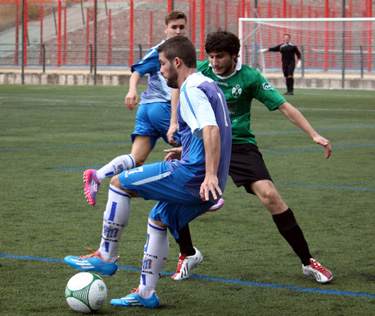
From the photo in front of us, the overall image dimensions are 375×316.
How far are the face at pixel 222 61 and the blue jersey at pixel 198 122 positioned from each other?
0.85 m

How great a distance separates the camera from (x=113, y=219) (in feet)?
14.7

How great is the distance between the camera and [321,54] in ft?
114

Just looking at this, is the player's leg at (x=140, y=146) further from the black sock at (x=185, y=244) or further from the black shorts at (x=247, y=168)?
the black shorts at (x=247, y=168)

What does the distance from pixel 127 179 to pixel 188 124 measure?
0.50 m

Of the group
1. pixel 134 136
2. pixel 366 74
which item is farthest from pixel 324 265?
pixel 366 74

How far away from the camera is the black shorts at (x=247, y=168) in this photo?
5156mm

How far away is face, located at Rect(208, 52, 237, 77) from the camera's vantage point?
16.6 ft

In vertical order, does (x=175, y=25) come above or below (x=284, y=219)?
above

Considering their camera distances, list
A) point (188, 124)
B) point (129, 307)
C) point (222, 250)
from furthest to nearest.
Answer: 1. point (222, 250)
2. point (129, 307)
3. point (188, 124)

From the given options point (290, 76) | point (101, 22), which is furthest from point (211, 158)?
point (101, 22)

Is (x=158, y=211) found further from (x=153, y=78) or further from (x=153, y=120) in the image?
(x=153, y=78)

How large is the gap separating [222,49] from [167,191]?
1214mm

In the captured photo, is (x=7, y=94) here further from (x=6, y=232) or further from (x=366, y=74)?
(x=6, y=232)

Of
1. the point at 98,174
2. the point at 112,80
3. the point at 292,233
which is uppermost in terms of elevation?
the point at 98,174
